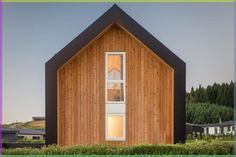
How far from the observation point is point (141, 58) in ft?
65.9

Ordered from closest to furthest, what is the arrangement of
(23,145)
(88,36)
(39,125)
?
(88,36)
(23,145)
(39,125)

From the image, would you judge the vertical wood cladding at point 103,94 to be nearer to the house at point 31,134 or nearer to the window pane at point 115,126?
the window pane at point 115,126

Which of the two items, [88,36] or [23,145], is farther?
[23,145]

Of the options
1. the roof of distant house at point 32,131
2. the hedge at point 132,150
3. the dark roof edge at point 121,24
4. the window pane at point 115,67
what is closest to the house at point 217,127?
the window pane at point 115,67

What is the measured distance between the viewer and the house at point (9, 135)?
22.3 meters

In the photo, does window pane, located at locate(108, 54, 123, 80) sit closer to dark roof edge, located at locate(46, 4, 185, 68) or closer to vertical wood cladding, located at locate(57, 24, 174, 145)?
vertical wood cladding, located at locate(57, 24, 174, 145)

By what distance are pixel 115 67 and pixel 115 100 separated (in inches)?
43.1

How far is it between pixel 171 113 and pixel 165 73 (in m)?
1.31

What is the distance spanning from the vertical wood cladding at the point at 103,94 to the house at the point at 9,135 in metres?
3.41

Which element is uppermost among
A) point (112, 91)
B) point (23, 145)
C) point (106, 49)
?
point (106, 49)

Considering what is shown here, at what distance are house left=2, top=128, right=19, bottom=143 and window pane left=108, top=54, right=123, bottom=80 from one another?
480 centimetres

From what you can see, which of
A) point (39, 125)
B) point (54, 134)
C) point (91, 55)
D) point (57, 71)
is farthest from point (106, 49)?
point (39, 125)

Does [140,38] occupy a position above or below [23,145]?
above

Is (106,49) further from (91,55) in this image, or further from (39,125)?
(39,125)
